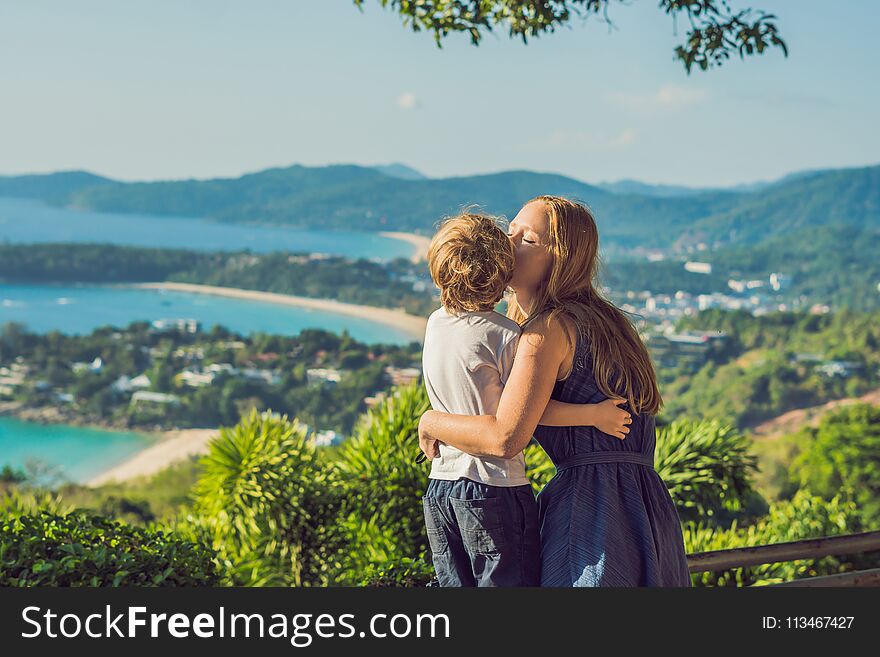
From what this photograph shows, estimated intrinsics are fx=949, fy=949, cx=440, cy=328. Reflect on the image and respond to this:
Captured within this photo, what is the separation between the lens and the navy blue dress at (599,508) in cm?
174

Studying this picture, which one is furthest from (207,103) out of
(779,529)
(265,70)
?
(779,529)

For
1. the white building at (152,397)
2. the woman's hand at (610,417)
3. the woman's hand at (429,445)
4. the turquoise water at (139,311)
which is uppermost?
the woman's hand at (610,417)

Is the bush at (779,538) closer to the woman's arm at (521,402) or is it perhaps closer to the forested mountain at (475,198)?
the woman's arm at (521,402)

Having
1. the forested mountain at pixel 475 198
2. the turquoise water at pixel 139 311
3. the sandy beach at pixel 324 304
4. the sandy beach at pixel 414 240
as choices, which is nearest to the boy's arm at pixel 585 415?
the sandy beach at pixel 324 304

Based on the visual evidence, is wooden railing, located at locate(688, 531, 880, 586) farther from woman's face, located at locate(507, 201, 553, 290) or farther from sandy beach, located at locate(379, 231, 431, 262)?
sandy beach, located at locate(379, 231, 431, 262)

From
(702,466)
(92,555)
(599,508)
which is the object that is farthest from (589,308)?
(702,466)

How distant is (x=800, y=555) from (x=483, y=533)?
146 centimetres

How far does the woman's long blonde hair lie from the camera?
1.75 meters

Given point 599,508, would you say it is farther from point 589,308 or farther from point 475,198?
point 475,198

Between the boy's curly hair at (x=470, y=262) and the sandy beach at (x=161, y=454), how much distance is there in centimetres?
3515

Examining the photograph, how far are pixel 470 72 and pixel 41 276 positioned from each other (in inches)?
1313

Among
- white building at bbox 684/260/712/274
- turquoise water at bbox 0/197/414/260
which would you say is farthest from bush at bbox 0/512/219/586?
turquoise water at bbox 0/197/414/260

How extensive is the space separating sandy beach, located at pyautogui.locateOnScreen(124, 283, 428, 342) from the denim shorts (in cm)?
4223

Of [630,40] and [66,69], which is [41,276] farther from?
[630,40]
